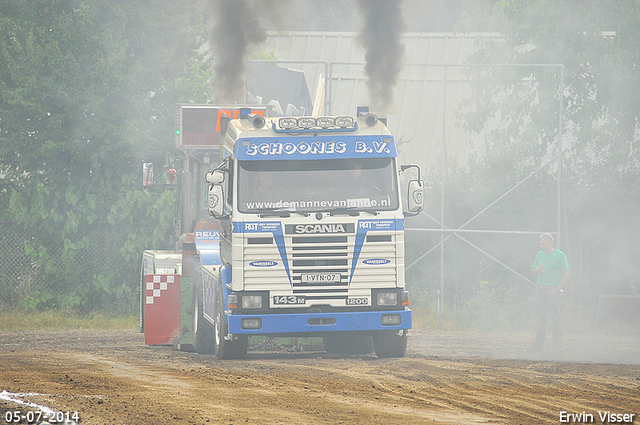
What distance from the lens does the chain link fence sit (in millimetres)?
19516

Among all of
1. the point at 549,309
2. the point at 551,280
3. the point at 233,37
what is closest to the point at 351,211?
the point at 551,280

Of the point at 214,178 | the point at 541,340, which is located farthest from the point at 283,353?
the point at 541,340

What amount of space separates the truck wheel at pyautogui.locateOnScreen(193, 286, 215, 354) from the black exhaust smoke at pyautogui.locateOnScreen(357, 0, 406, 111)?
6089 millimetres

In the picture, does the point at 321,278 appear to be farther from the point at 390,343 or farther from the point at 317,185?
the point at 390,343

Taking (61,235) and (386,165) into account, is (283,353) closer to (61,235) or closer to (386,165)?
(386,165)

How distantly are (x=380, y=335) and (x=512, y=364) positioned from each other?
71.3 inches

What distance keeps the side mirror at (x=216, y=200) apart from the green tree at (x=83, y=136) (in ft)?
→ 29.6

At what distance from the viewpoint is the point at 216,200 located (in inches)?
437

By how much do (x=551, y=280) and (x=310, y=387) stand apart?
266 inches

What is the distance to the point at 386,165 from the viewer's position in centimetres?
1105

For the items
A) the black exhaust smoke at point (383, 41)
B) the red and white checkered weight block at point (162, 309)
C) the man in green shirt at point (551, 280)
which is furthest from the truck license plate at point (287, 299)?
the black exhaust smoke at point (383, 41)

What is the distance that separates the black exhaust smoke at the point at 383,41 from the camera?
55.1 feet

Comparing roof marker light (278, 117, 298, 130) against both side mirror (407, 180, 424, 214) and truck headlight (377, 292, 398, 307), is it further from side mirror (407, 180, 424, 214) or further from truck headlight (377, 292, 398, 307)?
truck headlight (377, 292, 398, 307)

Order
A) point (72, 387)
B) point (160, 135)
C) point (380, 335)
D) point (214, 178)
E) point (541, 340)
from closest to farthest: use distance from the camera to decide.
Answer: point (72, 387) < point (214, 178) < point (380, 335) < point (541, 340) < point (160, 135)
